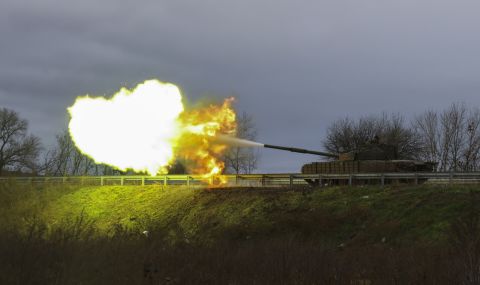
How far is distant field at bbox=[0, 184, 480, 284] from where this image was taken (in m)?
11.0

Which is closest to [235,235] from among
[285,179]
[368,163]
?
[285,179]

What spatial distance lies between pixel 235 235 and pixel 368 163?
38.3ft

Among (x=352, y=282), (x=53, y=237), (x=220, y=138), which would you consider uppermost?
(x=220, y=138)

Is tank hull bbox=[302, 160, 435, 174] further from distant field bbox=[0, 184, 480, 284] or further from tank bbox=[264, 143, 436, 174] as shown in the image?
distant field bbox=[0, 184, 480, 284]

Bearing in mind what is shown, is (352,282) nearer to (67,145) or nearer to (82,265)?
(82,265)

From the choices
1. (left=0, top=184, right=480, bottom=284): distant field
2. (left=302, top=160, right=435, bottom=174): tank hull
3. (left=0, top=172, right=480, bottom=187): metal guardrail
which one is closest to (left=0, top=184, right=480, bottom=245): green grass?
(left=0, top=184, right=480, bottom=284): distant field

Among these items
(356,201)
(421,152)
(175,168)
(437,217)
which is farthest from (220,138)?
(421,152)

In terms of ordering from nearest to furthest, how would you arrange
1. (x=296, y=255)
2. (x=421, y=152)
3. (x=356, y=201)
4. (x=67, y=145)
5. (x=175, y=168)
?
(x=296, y=255), (x=356, y=201), (x=175, y=168), (x=421, y=152), (x=67, y=145)

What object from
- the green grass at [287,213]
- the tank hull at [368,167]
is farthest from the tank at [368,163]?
the green grass at [287,213]

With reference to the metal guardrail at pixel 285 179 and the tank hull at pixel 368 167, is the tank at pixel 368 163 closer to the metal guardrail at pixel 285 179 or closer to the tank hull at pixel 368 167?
the tank hull at pixel 368 167

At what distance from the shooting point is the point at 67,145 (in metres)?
79.1

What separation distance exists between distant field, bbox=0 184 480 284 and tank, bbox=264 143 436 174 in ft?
19.7

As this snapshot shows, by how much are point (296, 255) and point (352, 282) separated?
2.36m

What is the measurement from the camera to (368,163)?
106ft
